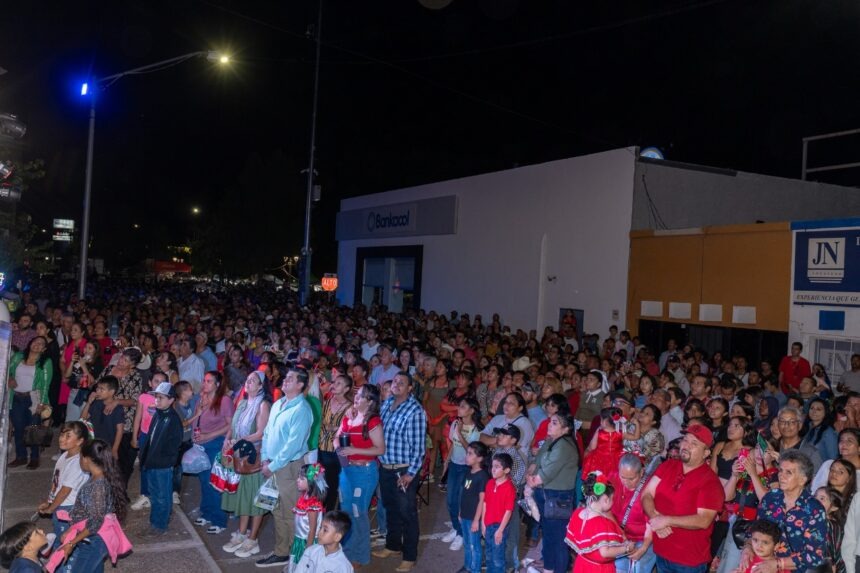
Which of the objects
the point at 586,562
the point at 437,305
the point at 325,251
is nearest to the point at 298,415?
the point at 586,562

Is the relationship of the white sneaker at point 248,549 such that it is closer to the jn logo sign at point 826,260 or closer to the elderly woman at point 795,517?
the elderly woman at point 795,517

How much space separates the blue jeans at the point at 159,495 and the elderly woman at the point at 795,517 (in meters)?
5.46

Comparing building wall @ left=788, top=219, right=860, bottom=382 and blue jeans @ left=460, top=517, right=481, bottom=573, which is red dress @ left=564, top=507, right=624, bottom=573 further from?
building wall @ left=788, top=219, right=860, bottom=382

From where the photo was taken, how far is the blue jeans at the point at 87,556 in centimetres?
496

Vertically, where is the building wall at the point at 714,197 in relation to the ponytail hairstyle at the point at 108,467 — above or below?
above

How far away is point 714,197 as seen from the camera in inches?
774

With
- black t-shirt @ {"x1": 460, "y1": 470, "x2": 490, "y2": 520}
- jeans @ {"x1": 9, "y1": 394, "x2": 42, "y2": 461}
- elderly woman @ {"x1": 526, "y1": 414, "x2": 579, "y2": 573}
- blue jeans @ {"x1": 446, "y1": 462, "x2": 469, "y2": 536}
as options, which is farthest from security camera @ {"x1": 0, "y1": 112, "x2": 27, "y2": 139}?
elderly woman @ {"x1": 526, "y1": 414, "x2": 579, "y2": 573}

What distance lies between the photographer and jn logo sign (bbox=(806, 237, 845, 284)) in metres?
14.2

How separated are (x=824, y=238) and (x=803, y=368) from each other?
3002mm

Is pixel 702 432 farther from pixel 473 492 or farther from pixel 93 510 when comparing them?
pixel 93 510

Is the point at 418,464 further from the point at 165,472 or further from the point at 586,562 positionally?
the point at 165,472

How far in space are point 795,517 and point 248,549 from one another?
4.82 m

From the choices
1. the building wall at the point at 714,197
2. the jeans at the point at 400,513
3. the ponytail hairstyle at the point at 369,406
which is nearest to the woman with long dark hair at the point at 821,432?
the jeans at the point at 400,513

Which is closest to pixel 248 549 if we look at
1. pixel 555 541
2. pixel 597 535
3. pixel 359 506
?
pixel 359 506
